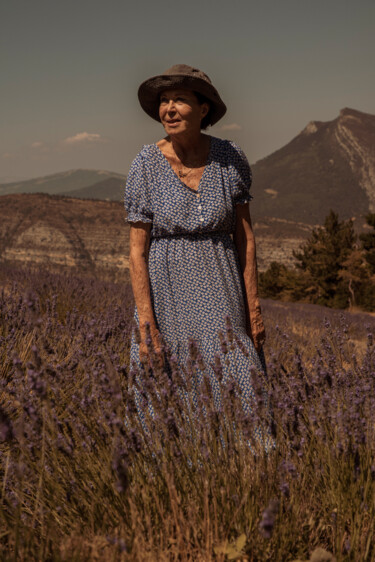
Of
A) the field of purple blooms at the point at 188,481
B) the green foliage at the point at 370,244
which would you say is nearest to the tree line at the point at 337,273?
the green foliage at the point at 370,244

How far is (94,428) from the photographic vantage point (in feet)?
5.39

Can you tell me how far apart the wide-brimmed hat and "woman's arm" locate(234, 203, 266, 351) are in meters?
0.54

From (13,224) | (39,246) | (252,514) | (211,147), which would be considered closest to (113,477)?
(252,514)

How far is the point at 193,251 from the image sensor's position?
2.29 metres

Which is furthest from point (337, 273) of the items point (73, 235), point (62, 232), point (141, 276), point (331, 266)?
point (62, 232)

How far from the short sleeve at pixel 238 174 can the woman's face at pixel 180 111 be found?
9.7 inches

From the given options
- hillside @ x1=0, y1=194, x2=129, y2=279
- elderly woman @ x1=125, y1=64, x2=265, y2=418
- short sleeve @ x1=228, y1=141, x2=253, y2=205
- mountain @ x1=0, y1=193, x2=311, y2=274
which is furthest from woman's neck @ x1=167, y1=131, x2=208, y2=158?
hillside @ x1=0, y1=194, x2=129, y2=279

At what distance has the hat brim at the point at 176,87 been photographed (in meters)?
2.20

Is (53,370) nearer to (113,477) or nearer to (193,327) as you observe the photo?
(113,477)

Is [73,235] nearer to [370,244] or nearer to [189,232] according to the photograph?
[370,244]

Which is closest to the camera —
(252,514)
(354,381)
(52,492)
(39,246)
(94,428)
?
(252,514)

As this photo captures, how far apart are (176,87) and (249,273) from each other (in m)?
0.95

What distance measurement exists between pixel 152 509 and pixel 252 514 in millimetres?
295

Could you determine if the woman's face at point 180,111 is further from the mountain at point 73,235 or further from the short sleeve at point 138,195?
the mountain at point 73,235
